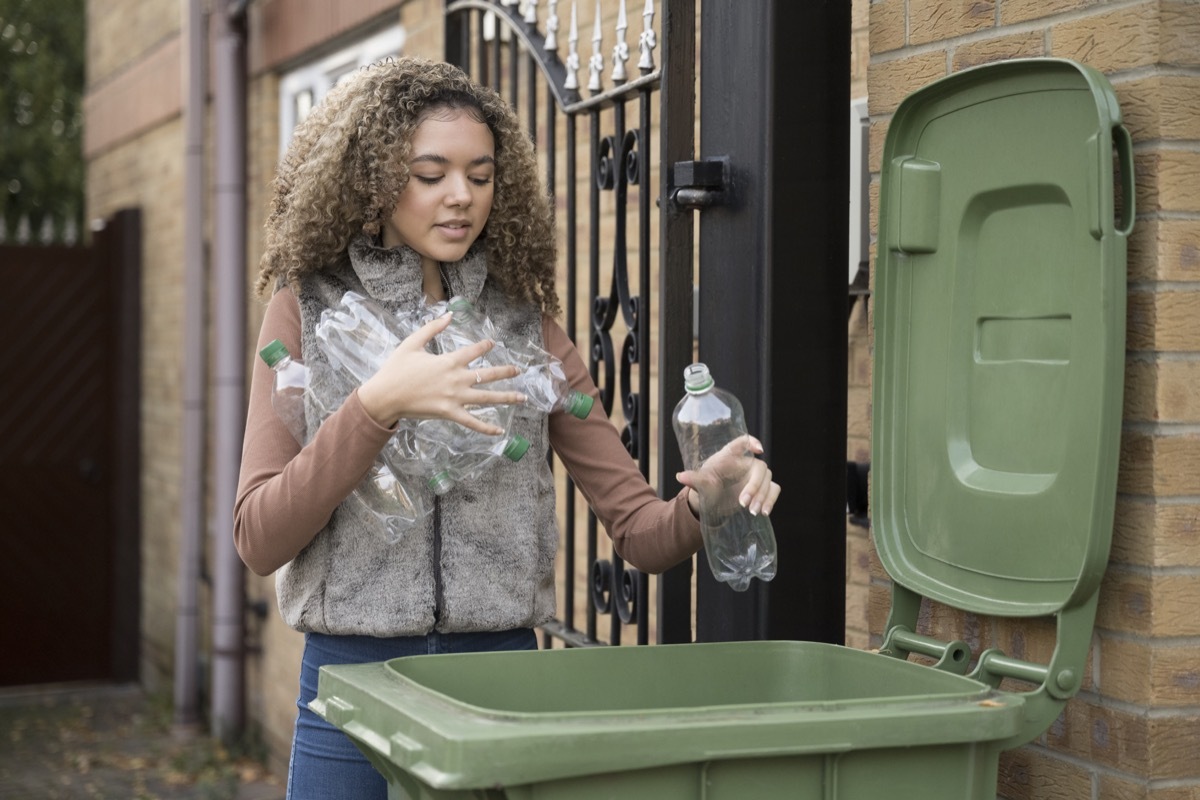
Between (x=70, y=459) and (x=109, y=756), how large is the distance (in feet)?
7.31

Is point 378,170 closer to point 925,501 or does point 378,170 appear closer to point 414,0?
point 925,501

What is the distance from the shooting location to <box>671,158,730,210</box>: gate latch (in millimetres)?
2701

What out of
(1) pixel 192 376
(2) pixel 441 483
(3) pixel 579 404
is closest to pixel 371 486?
(2) pixel 441 483

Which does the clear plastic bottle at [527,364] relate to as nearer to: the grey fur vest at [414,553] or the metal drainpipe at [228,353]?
the grey fur vest at [414,553]

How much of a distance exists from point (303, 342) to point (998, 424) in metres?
1.02

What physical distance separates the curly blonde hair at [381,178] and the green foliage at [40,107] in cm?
1409

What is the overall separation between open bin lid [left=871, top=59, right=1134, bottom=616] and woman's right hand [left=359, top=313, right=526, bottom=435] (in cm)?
66

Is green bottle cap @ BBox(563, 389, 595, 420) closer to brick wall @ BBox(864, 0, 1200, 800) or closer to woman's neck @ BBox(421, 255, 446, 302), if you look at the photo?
woman's neck @ BBox(421, 255, 446, 302)

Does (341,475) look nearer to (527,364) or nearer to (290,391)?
(290,391)

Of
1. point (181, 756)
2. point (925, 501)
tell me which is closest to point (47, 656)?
point (181, 756)

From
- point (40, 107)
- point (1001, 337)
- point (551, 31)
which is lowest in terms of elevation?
point (1001, 337)

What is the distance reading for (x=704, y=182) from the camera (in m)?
2.70

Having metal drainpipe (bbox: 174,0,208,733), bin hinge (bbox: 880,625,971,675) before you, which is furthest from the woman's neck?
metal drainpipe (bbox: 174,0,208,733)

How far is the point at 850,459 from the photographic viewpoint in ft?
10.0
